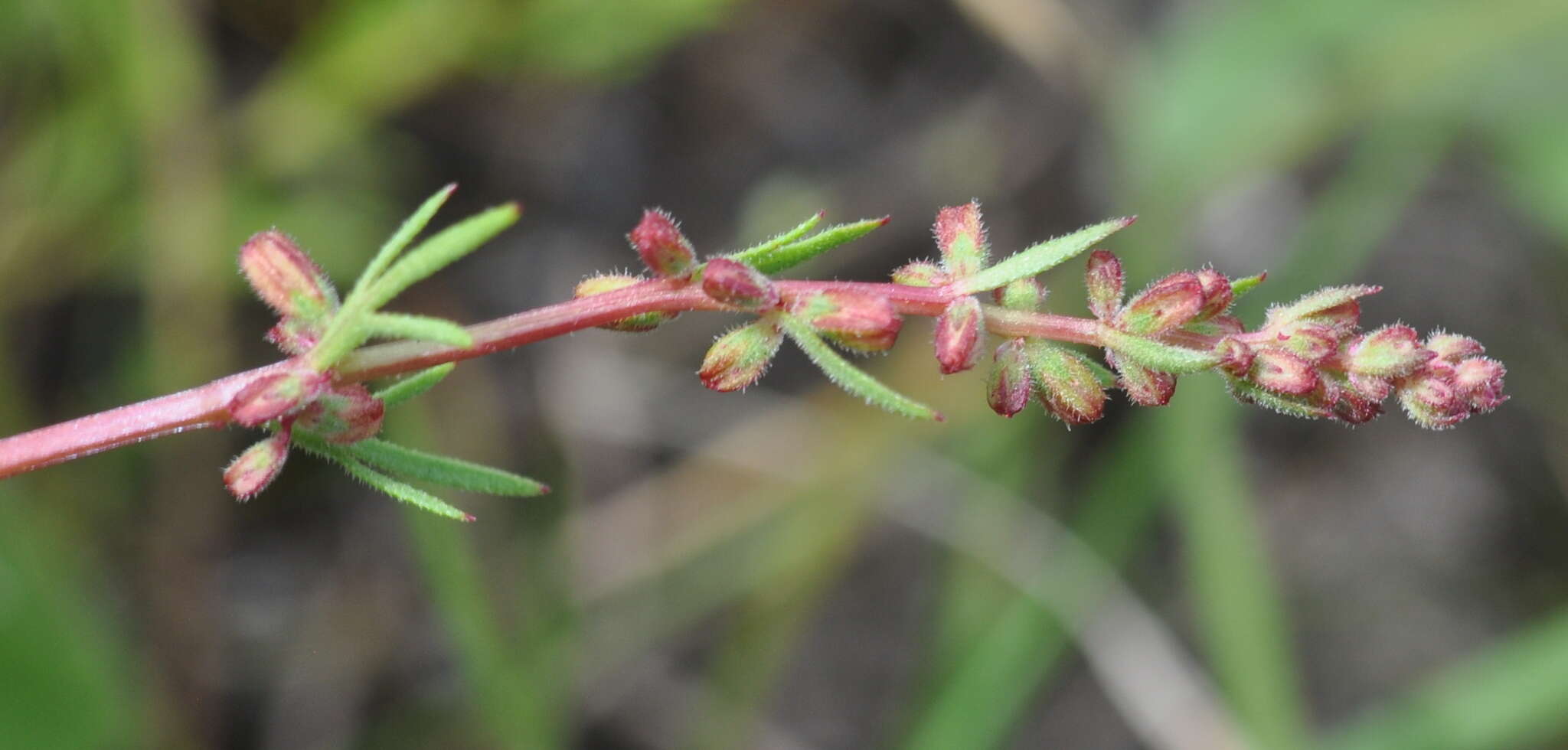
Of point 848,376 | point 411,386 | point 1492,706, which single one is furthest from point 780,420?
point 848,376

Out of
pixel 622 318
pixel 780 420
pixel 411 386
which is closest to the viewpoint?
pixel 622 318

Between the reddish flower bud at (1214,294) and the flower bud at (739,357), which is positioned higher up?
the reddish flower bud at (1214,294)

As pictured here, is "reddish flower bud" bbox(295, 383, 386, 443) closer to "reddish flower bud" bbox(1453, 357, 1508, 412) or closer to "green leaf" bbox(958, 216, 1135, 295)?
"green leaf" bbox(958, 216, 1135, 295)

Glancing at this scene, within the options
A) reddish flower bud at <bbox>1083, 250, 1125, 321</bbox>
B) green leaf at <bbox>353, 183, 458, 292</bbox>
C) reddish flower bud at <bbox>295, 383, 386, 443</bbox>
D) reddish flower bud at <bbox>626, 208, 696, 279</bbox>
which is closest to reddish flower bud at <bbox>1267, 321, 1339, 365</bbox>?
reddish flower bud at <bbox>1083, 250, 1125, 321</bbox>

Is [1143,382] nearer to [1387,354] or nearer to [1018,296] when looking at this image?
[1018,296]

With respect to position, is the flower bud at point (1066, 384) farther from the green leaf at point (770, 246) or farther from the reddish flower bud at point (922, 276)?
the green leaf at point (770, 246)

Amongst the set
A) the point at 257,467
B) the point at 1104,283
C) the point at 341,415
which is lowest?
the point at 257,467

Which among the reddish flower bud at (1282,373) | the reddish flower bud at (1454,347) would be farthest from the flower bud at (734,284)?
the reddish flower bud at (1454,347)
